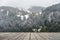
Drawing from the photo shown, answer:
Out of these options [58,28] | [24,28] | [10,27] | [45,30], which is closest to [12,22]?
[10,27]

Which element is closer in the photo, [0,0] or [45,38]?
[45,38]

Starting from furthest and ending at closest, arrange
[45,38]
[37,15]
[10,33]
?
[37,15]
[10,33]
[45,38]

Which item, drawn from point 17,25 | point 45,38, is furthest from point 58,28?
point 17,25

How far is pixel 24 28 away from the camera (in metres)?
3.55

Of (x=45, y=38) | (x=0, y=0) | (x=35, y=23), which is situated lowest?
(x=45, y=38)

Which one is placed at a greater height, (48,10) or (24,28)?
(48,10)

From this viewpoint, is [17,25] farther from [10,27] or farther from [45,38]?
[45,38]

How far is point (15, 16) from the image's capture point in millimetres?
3654

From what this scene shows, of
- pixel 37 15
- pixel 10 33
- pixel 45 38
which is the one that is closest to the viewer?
pixel 45 38

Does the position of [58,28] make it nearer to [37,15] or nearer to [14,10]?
[37,15]

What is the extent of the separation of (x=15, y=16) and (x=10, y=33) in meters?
0.50

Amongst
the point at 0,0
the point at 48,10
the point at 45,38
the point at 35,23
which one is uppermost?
the point at 0,0

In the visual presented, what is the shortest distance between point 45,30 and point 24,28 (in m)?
0.56

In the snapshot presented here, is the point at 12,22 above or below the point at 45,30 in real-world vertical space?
above
